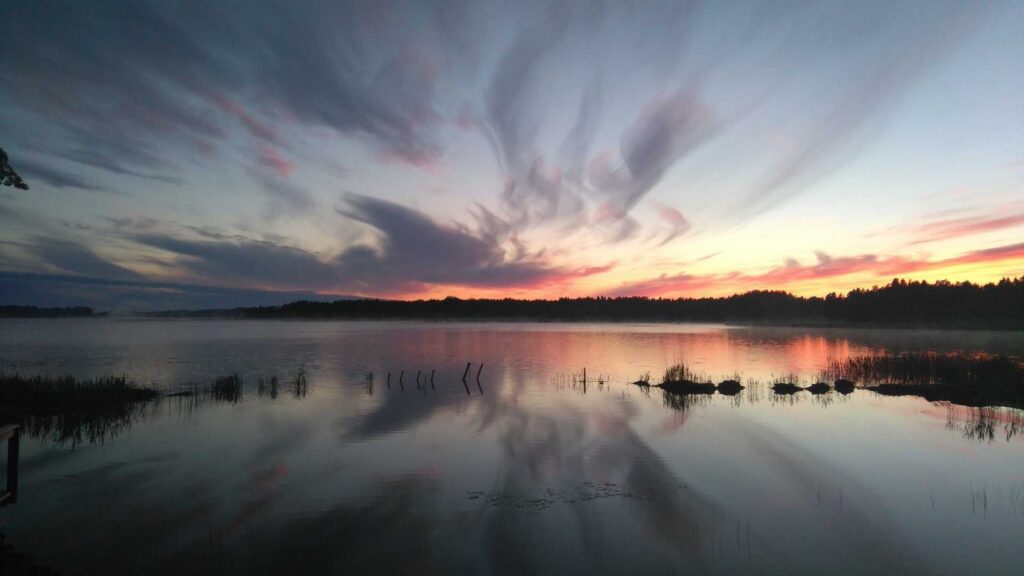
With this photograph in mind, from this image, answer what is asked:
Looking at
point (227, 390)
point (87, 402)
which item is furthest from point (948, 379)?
point (87, 402)

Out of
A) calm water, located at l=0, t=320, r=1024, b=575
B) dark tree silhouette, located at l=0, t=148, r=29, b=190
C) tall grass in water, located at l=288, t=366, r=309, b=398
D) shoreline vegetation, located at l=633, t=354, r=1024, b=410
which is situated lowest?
calm water, located at l=0, t=320, r=1024, b=575

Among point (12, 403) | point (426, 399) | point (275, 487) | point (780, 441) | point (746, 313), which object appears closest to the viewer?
point (275, 487)

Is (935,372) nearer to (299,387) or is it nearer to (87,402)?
(299,387)

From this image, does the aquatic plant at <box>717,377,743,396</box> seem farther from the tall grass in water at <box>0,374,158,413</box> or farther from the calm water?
the tall grass in water at <box>0,374,158,413</box>

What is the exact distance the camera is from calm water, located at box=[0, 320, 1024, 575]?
9.91 m

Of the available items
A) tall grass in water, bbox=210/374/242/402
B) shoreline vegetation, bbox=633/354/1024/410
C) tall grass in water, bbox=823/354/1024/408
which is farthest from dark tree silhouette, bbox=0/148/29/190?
tall grass in water, bbox=823/354/1024/408

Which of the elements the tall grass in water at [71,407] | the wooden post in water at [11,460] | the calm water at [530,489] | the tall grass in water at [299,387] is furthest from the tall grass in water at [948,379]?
the tall grass in water at [71,407]

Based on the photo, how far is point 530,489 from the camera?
1380cm

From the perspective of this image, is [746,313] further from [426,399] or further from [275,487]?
[275,487]

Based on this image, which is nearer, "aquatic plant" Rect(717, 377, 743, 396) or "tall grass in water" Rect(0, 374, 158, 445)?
"tall grass in water" Rect(0, 374, 158, 445)

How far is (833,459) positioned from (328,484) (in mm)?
16295

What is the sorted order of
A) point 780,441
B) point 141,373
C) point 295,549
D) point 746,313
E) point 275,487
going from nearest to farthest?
1. point 295,549
2. point 275,487
3. point 780,441
4. point 141,373
5. point 746,313

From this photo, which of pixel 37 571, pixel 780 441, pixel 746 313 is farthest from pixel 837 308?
pixel 37 571

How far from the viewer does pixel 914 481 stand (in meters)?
14.8
